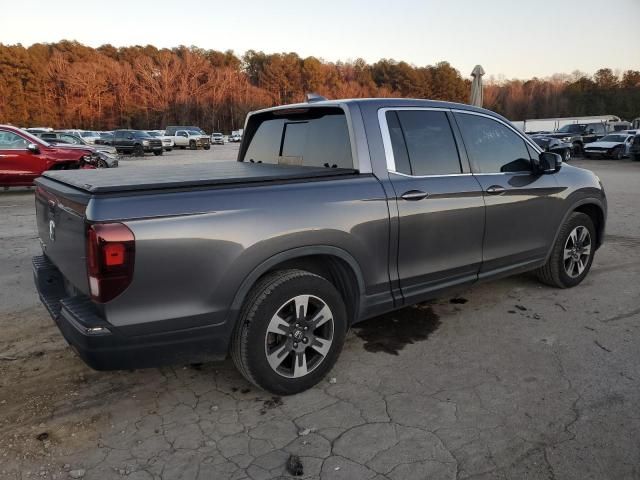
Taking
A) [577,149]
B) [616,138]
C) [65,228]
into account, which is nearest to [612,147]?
[616,138]

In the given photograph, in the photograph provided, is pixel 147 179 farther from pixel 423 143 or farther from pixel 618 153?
pixel 618 153

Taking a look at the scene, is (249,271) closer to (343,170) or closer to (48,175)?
(343,170)

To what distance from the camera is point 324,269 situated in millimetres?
3275

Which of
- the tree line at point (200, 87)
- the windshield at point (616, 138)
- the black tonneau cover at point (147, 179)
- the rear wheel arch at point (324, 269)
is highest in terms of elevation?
the tree line at point (200, 87)

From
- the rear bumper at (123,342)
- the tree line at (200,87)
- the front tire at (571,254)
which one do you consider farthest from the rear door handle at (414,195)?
the tree line at (200,87)

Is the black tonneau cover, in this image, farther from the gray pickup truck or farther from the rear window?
the rear window

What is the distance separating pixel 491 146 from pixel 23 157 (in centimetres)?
1231

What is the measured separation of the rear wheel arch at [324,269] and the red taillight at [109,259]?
0.61 metres

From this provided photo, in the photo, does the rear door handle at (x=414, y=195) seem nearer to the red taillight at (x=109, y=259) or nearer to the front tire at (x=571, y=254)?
the red taillight at (x=109, y=259)

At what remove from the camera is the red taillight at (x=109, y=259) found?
7.70 ft

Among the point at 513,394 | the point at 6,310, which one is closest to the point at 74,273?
the point at 6,310

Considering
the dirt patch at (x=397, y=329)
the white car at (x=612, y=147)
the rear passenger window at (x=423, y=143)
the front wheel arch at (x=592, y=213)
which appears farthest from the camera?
the white car at (x=612, y=147)

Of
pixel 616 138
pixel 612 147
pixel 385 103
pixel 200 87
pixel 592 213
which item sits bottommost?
pixel 592 213

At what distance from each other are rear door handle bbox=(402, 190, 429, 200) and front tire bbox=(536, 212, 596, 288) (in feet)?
6.71
